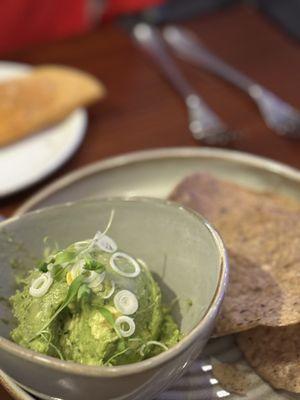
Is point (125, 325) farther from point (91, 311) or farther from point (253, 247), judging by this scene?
point (253, 247)

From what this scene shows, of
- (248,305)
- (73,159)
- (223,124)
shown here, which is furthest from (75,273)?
(223,124)

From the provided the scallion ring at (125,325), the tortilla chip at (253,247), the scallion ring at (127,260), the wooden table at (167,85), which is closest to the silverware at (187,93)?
the wooden table at (167,85)

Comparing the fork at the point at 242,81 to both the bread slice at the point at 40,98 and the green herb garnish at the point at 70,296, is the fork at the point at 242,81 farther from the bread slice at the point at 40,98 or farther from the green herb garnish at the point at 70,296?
the green herb garnish at the point at 70,296

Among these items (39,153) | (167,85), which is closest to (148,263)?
(39,153)

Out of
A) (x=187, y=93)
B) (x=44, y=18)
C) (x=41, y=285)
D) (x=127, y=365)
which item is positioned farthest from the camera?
(x=44, y=18)

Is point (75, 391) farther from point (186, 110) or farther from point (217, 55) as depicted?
point (217, 55)

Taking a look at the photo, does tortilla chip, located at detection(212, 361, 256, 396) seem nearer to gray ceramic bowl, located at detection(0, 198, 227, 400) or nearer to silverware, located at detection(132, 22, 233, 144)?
gray ceramic bowl, located at detection(0, 198, 227, 400)
